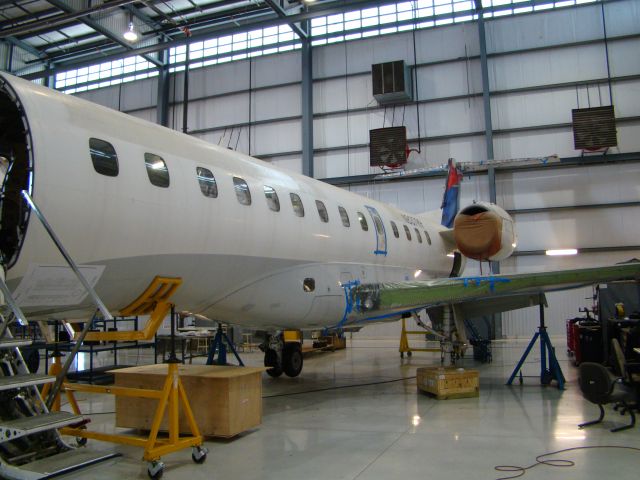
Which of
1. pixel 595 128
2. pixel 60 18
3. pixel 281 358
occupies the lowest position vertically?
pixel 281 358

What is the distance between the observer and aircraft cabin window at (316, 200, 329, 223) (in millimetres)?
10281

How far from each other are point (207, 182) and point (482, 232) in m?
8.53

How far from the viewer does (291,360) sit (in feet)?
45.0

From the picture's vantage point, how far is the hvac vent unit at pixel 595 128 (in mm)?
23297

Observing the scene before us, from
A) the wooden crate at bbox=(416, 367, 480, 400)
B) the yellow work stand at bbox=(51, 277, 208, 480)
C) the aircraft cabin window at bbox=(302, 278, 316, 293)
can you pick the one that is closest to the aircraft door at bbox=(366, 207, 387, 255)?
the aircraft cabin window at bbox=(302, 278, 316, 293)

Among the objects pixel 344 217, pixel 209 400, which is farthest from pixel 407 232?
pixel 209 400

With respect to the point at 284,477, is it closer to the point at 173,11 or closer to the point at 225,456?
the point at 225,456

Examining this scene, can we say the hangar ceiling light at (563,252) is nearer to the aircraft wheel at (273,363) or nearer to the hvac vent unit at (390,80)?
the hvac vent unit at (390,80)

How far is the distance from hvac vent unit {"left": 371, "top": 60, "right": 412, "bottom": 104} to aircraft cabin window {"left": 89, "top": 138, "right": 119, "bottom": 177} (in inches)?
843

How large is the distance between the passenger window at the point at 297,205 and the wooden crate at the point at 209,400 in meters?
2.91

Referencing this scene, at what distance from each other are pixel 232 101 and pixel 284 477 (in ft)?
87.8

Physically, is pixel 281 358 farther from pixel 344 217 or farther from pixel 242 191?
pixel 242 191

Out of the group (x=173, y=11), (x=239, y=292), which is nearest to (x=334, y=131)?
(x=173, y=11)

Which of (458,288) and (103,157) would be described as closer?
(103,157)
